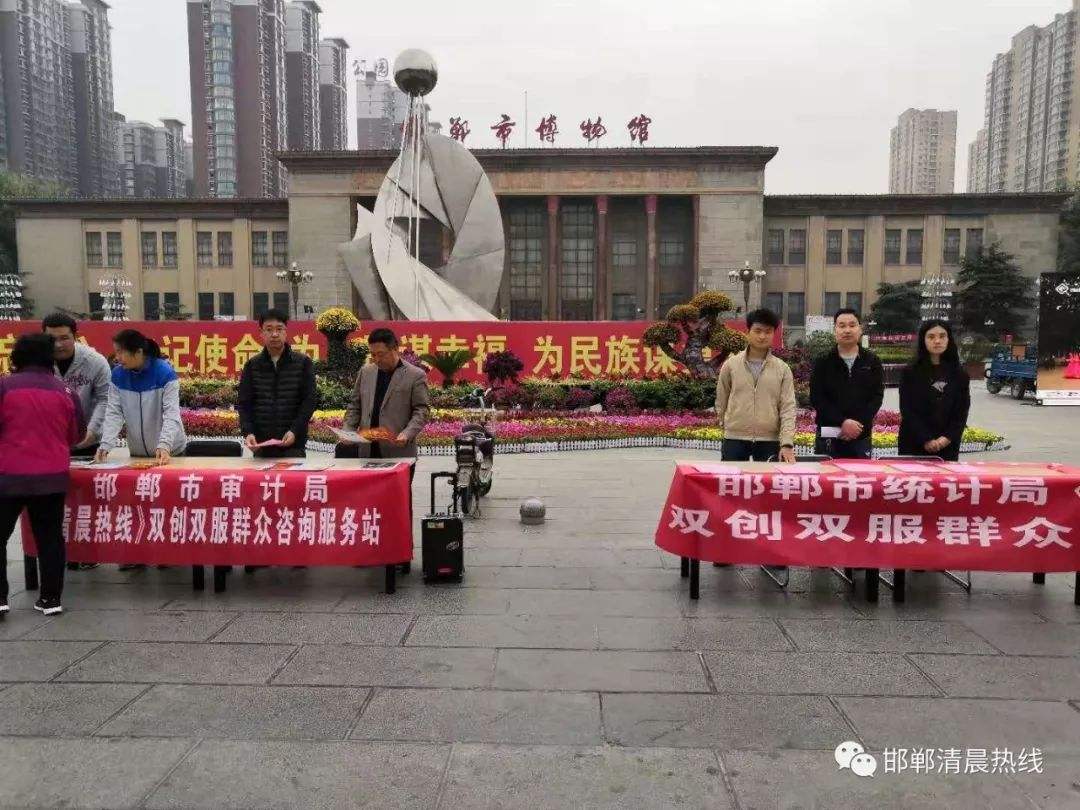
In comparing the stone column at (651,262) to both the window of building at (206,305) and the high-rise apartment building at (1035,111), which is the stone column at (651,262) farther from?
the high-rise apartment building at (1035,111)

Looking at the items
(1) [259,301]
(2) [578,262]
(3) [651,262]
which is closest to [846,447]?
(3) [651,262]

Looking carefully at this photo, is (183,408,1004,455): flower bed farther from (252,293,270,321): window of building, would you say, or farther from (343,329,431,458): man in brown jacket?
(252,293,270,321): window of building

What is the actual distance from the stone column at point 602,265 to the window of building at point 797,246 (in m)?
9.18

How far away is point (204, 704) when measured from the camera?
9.59 ft

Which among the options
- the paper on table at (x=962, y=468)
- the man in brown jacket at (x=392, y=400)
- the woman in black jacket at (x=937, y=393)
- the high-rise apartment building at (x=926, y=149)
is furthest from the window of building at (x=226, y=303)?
the high-rise apartment building at (x=926, y=149)

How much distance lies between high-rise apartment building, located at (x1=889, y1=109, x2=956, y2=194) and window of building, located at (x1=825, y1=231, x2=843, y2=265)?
3657 centimetres

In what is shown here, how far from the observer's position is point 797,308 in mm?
38906

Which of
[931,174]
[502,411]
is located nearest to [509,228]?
[502,411]

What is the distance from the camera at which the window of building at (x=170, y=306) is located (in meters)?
38.2

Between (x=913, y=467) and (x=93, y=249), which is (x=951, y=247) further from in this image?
(x=93, y=249)

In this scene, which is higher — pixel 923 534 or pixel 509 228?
pixel 509 228

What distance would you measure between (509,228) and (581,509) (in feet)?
108

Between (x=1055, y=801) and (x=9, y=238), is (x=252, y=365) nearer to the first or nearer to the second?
(x=1055, y=801)

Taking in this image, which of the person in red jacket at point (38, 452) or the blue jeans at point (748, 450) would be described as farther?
the blue jeans at point (748, 450)
